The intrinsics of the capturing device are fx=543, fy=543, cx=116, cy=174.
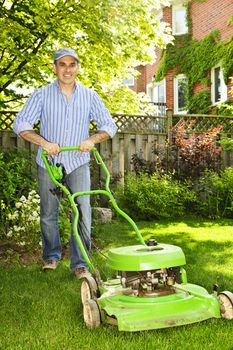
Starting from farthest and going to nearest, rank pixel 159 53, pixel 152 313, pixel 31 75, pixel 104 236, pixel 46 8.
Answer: pixel 159 53, pixel 31 75, pixel 46 8, pixel 104 236, pixel 152 313

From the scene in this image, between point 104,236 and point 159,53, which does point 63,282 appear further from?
point 159,53

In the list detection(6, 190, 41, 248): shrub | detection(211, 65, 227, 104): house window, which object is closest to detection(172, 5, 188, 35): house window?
detection(211, 65, 227, 104): house window

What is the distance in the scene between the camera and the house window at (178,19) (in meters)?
19.4

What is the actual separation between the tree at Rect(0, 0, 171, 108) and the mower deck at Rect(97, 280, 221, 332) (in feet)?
18.8

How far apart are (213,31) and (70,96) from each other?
13184 millimetres

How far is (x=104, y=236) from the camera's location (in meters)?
6.82

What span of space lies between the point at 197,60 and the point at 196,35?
107 cm

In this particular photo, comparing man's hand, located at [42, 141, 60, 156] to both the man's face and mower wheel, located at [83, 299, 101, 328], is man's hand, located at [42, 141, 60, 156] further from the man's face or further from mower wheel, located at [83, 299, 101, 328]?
mower wheel, located at [83, 299, 101, 328]

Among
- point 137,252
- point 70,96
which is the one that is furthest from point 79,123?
point 137,252

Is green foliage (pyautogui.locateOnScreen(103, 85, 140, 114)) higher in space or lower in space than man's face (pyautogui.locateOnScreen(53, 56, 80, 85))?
higher

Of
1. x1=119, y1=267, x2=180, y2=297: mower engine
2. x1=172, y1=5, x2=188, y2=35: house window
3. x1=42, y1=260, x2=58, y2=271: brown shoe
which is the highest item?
x1=172, y1=5, x2=188, y2=35: house window

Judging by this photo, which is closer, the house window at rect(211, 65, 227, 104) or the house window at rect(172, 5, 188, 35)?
the house window at rect(211, 65, 227, 104)

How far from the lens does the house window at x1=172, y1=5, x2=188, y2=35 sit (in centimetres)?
1939

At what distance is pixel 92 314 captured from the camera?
3195 millimetres
